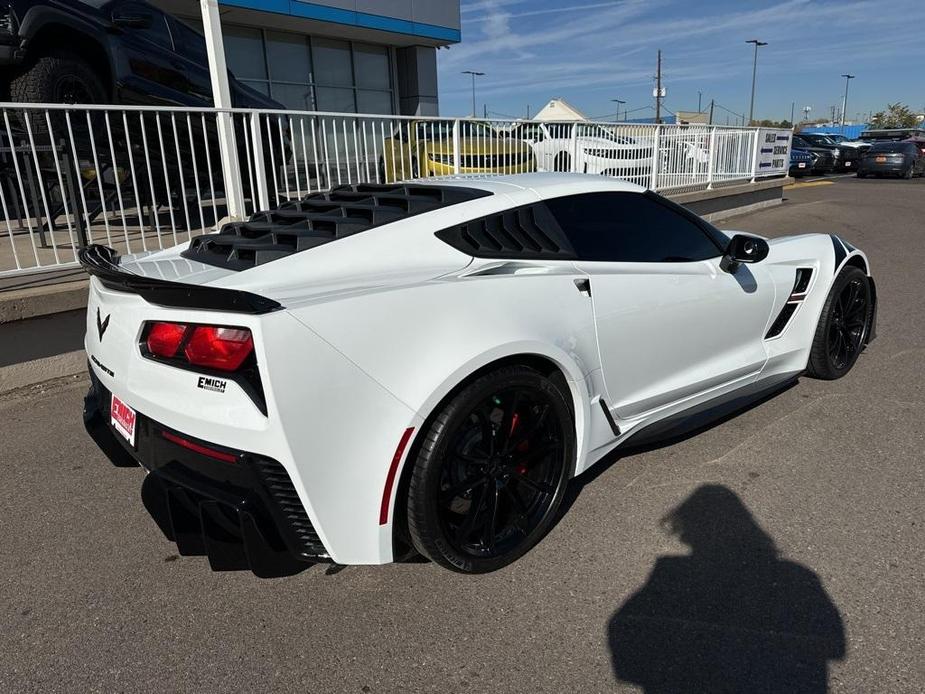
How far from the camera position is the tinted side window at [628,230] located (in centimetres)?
288

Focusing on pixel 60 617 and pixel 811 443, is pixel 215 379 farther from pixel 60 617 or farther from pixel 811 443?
pixel 811 443

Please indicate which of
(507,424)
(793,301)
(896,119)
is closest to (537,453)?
(507,424)

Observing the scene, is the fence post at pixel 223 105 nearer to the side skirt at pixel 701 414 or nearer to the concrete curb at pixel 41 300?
the concrete curb at pixel 41 300

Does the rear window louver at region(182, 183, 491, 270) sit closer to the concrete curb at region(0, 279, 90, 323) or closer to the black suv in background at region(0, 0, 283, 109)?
the concrete curb at region(0, 279, 90, 323)

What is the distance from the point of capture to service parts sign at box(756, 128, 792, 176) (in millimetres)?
13805

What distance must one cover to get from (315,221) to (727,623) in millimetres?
2149

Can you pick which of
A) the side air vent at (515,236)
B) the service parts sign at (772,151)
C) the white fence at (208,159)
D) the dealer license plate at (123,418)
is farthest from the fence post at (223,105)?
the service parts sign at (772,151)

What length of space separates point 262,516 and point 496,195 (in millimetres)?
1551

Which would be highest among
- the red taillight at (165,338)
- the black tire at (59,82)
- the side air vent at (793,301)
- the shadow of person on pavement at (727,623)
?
the black tire at (59,82)

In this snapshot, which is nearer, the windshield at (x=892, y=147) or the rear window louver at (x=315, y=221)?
the rear window louver at (x=315, y=221)

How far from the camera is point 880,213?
1300 centimetres

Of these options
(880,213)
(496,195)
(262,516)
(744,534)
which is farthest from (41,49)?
(880,213)

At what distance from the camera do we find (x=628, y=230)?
3088 mm

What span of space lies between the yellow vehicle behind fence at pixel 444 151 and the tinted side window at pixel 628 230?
14.2 feet
